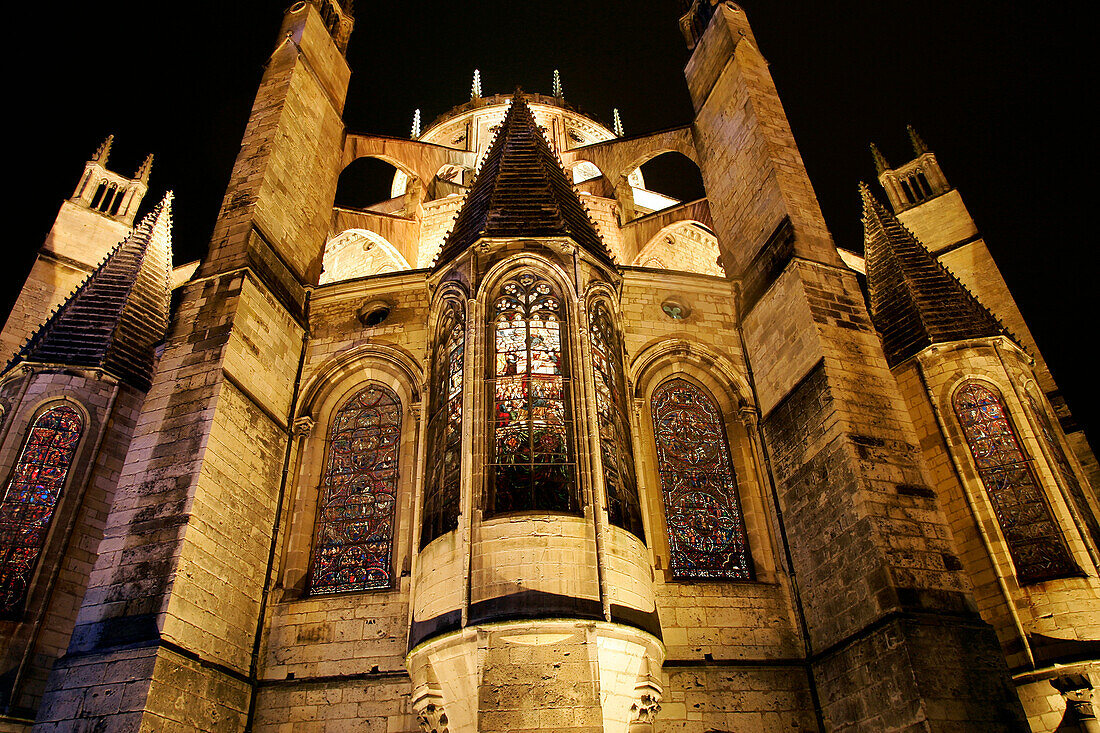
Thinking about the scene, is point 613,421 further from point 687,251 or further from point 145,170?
point 145,170

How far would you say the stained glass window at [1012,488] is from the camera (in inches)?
384

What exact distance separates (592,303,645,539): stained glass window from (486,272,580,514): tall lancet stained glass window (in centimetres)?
45

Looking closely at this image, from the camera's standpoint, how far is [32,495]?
1045cm

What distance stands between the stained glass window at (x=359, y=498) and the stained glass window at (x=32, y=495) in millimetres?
3753

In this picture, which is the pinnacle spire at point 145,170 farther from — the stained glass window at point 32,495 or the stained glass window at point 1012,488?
the stained glass window at point 1012,488

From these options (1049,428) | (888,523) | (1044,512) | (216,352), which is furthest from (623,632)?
(1049,428)

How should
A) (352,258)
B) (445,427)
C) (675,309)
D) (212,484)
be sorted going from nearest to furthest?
(212,484) → (445,427) → (675,309) → (352,258)

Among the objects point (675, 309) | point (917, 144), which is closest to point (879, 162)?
point (917, 144)

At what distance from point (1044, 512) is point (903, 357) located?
2.91 meters

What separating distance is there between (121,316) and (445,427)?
701 centimetres

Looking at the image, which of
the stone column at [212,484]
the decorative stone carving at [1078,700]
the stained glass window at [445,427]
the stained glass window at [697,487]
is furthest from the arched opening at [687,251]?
the decorative stone carving at [1078,700]

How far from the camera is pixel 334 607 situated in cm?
913

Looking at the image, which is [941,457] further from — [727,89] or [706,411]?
[727,89]

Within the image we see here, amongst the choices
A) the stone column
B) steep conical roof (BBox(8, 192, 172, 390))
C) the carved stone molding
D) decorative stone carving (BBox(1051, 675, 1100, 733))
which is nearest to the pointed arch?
the carved stone molding
